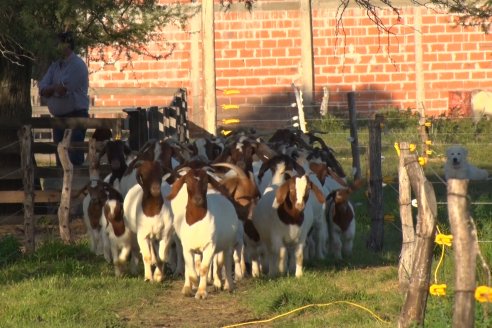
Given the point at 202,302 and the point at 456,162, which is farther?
the point at 456,162

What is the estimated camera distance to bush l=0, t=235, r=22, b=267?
14.8 m

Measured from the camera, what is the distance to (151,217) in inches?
537

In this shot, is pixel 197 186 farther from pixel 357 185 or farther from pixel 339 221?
pixel 339 221

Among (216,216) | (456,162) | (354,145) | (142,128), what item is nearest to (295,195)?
(216,216)

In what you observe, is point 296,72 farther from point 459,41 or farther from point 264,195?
point 264,195

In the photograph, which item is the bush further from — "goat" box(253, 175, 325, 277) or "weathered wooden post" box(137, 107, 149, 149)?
"weathered wooden post" box(137, 107, 149, 149)

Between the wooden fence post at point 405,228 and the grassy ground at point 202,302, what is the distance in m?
0.22

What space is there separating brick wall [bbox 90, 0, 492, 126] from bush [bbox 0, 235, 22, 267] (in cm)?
1979

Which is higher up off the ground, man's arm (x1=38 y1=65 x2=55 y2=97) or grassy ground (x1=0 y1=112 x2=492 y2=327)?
man's arm (x1=38 y1=65 x2=55 y2=97)

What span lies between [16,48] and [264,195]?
4.26 meters

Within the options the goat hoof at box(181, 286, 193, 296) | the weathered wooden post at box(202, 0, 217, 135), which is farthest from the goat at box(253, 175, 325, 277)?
the weathered wooden post at box(202, 0, 217, 135)

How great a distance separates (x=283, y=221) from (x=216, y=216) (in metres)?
1.17

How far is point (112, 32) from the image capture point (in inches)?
741

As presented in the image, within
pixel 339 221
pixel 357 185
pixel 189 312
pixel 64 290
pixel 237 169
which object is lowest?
pixel 189 312
